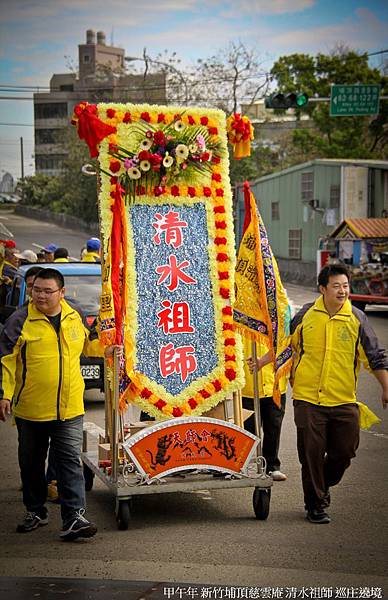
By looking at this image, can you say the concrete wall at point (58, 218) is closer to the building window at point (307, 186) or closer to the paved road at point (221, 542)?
the building window at point (307, 186)

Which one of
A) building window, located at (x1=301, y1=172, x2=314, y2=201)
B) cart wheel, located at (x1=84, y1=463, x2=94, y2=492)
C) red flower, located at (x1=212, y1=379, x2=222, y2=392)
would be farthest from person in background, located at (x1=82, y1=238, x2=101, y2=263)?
building window, located at (x1=301, y1=172, x2=314, y2=201)

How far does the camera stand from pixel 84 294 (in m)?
13.5

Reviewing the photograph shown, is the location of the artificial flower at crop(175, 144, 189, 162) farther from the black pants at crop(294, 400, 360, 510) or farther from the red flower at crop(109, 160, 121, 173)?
the black pants at crop(294, 400, 360, 510)

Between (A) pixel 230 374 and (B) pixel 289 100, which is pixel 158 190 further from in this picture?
(B) pixel 289 100

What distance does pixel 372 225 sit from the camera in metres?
29.1

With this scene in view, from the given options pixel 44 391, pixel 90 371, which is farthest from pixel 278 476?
pixel 90 371

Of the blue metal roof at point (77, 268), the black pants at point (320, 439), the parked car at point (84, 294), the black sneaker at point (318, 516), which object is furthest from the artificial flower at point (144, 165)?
the blue metal roof at point (77, 268)

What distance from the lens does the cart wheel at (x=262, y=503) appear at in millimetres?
7328

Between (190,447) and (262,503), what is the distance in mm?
686

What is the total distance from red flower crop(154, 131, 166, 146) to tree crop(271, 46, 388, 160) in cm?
3929

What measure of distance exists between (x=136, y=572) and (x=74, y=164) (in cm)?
6033

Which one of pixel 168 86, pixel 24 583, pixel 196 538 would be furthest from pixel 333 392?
Result: pixel 168 86

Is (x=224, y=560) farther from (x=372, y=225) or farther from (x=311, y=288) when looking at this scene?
(x=311, y=288)

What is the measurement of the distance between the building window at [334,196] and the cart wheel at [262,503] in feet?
104
